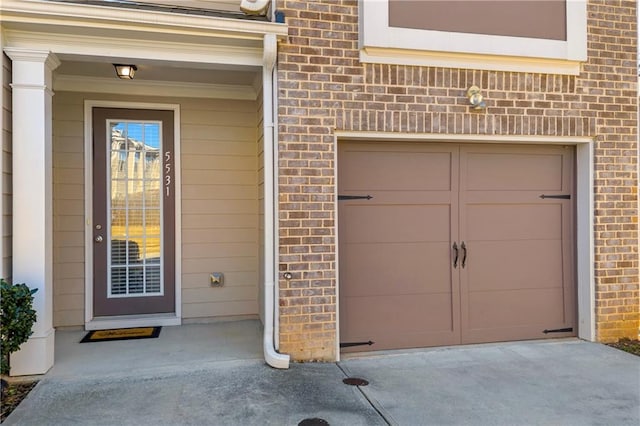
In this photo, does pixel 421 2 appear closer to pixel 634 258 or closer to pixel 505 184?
pixel 505 184

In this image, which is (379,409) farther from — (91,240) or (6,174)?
(91,240)

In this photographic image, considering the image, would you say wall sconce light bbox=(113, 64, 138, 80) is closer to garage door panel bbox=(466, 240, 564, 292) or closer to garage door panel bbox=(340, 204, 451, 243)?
garage door panel bbox=(340, 204, 451, 243)

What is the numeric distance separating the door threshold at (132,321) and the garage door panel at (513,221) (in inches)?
129

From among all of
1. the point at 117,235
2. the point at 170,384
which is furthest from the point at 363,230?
the point at 117,235

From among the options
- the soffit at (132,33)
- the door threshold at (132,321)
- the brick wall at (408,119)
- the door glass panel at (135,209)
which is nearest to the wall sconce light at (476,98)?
→ the brick wall at (408,119)

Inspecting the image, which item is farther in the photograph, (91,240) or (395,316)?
(91,240)

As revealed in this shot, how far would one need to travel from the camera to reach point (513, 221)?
4.66 meters

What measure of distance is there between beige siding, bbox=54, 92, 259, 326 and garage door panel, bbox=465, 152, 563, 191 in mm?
2382

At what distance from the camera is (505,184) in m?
4.62

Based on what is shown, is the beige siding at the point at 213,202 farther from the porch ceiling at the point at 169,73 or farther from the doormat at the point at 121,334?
the doormat at the point at 121,334

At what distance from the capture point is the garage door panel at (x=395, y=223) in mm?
4309

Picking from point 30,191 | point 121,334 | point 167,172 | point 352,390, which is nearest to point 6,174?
point 30,191

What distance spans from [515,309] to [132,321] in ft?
13.0

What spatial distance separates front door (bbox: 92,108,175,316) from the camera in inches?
199
